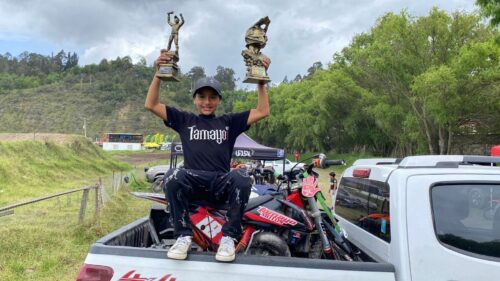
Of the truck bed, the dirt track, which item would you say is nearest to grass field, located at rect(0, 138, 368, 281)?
the truck bed

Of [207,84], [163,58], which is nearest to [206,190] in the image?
[207,84]

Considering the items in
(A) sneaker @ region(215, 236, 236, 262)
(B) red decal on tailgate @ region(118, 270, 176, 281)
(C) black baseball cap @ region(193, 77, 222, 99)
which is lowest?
(B) red decal on tailgate @ region(118, 270, 176, 281)

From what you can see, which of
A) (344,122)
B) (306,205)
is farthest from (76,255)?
(344,122)

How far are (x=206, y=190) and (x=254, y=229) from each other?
17.4 inches

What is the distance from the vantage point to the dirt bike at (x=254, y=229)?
3.14 meters

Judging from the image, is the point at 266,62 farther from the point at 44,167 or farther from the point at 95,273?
the point at 44,167

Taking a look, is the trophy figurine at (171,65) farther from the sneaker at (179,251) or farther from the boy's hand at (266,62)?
the sneaker at (179,251)

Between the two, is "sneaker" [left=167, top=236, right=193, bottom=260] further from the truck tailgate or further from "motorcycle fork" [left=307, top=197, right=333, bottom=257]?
"motorcycle fork" [left=307, top=197, right=333, bottom=257]

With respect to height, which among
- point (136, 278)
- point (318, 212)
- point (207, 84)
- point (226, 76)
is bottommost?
point (136, 278)

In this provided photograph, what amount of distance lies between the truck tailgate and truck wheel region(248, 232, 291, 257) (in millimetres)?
622

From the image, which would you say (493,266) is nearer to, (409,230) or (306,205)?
(409,230)

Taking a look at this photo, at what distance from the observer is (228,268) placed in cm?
247

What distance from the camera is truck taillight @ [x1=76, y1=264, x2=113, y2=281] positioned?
245 cm

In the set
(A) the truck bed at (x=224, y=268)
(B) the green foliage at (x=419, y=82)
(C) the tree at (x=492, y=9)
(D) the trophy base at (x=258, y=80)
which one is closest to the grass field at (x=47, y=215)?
(A) the truck bed at (x=224, y=268)
